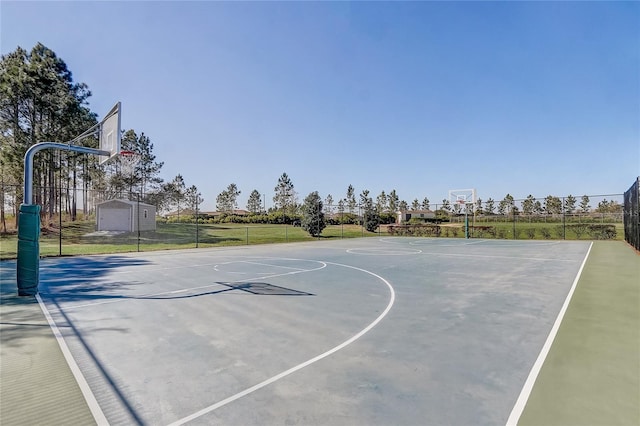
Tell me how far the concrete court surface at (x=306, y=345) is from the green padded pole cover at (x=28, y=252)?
0.43 meters

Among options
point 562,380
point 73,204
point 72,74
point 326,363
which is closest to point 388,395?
point 326,363

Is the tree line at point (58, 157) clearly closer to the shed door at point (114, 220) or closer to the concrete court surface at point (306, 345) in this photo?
the shed door at point (114, 220)

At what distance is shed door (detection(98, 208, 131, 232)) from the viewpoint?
2339 centimetres

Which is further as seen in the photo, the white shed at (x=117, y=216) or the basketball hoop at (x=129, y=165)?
the basketball hoop at (x=129, y=165)

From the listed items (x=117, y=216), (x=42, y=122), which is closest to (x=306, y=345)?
(x=117, y=216)

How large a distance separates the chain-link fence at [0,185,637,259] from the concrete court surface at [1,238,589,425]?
12.0 m

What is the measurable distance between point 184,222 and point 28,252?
963 inches

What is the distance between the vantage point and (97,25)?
27.7ft

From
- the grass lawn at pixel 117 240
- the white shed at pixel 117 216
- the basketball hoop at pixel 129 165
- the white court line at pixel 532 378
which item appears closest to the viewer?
the white court line at pixel 532 378

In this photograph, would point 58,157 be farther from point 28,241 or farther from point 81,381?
point 81,381

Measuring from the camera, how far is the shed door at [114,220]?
2339 centimetres

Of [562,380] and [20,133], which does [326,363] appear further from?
[20,133]

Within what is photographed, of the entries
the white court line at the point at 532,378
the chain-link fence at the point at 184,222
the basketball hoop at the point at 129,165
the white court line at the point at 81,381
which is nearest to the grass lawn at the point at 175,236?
the chain-link fence at the point at 184,222

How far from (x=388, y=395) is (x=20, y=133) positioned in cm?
2584
